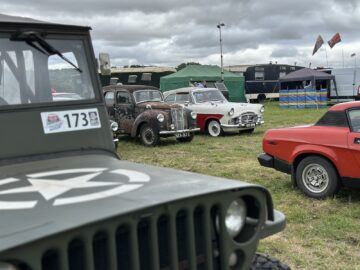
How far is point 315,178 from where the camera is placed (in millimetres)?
6438

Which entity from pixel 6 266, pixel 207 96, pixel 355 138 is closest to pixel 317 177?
pixel 355 138

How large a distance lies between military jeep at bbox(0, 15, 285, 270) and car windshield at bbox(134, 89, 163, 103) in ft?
34.2

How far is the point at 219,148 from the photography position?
12.1 metres

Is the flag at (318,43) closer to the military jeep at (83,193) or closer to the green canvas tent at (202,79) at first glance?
the green canvas tent at (202,79)

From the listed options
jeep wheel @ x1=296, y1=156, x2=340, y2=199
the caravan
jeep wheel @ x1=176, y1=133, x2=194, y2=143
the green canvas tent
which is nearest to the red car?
jeep wheel @ x1=296, y1=156, x2=340, y2=199

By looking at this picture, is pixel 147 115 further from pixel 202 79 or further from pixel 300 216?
pixel 202 79

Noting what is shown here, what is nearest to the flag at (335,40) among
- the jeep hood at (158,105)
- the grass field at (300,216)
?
the jeep hood at (158,105)

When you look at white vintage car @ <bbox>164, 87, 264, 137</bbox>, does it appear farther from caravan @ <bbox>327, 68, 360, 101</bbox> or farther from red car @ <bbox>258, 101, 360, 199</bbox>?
caravan @ <bbox>327, 68, 360, 101</bbox>

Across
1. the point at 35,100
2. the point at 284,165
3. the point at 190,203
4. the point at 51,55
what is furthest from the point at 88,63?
the point at 284,165

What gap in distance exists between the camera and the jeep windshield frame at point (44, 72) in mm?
3074

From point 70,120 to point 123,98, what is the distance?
35.1 ft

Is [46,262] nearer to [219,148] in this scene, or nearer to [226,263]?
[226,263]

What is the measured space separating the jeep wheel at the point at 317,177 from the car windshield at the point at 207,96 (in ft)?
30.1

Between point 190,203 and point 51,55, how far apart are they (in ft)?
5.72
